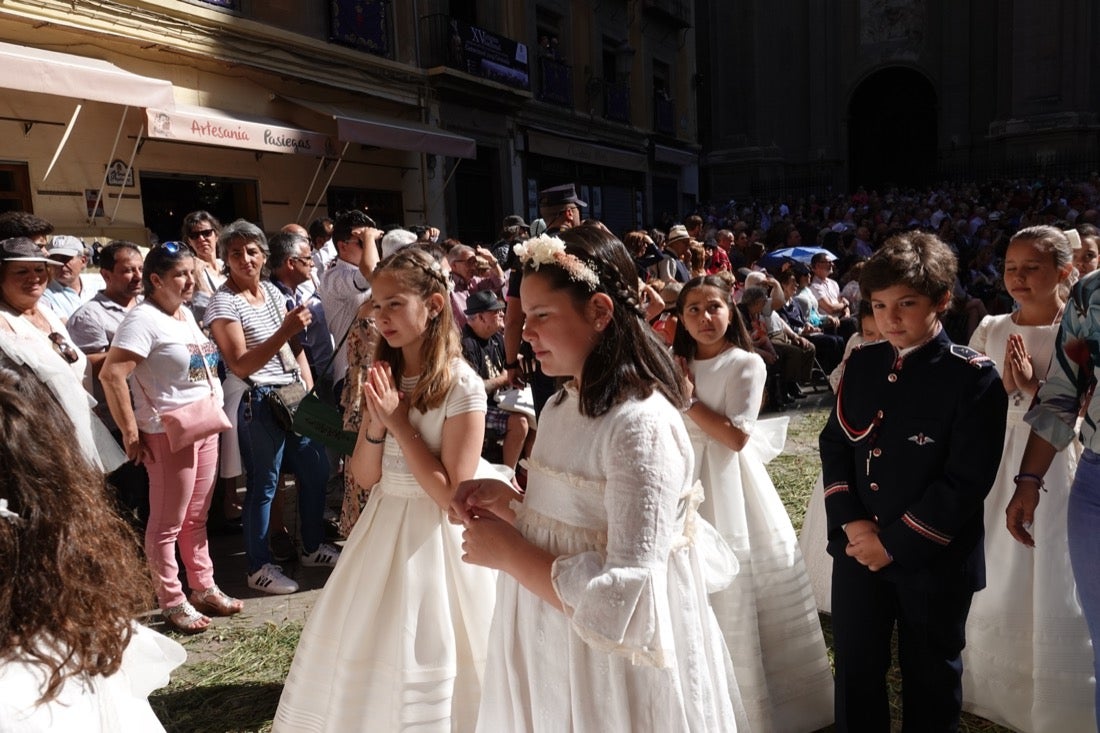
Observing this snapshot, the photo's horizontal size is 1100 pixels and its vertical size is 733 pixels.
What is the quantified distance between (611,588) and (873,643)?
1276mm

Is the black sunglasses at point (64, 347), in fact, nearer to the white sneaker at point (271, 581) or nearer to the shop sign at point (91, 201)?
the white sneaker at point (271, 581)

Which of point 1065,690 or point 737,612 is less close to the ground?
point 737,612

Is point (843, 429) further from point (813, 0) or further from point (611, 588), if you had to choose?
point (813, 0)

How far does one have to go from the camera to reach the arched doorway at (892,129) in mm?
30734

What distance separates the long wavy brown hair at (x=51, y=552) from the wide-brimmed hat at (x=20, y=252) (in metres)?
2.84

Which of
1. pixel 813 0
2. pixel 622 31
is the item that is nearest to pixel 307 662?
pixel 622 31

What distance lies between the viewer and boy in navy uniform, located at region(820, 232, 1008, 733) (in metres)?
2.44

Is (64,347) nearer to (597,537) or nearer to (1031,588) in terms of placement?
(597,537)

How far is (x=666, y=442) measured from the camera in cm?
194

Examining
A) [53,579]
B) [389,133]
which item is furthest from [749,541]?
[389,133]

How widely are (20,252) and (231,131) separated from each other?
7.71m

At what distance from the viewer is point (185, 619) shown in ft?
14.0

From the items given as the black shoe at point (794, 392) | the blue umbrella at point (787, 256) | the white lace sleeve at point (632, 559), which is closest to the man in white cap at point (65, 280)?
the white lace sleeve at point (632, 559)

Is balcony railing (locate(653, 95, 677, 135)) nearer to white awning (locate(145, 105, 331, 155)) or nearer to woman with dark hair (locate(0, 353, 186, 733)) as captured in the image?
white awning (locate(145, 105, 331, 155))
